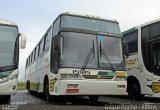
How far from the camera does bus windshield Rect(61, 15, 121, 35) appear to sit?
1104 centimetres

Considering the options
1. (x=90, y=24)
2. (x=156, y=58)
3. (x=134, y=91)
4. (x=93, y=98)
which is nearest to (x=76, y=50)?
(x=90, y=24)

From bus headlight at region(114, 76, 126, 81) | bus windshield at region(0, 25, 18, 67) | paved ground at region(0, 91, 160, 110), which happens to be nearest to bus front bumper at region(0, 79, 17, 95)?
paved ground at region(0, 91, 160, 110)

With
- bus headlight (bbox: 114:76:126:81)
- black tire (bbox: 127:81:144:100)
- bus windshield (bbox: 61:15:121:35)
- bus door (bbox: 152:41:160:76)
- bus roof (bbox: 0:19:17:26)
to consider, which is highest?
bus roof (bbox: 0:19:17:26)

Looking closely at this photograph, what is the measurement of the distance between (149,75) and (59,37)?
4431mm

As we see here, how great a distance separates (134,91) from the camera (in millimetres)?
14414

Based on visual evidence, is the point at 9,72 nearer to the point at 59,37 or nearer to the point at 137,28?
the point at 59,37

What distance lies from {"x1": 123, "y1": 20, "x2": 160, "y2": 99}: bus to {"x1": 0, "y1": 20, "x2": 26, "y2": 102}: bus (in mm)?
3961

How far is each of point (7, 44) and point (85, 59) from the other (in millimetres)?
3013

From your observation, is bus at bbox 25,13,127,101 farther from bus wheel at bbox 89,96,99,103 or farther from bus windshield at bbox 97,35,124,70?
bus wheel at bbox 89,96,99,103

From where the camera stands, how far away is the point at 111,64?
10.9m

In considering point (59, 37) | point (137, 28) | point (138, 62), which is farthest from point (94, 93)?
point (137, 28)

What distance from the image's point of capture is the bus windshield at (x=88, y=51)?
10406mm

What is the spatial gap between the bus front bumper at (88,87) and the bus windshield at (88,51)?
1.71ft

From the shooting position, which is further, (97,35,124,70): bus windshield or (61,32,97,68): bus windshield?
(97,35,124,70): bus windshield
